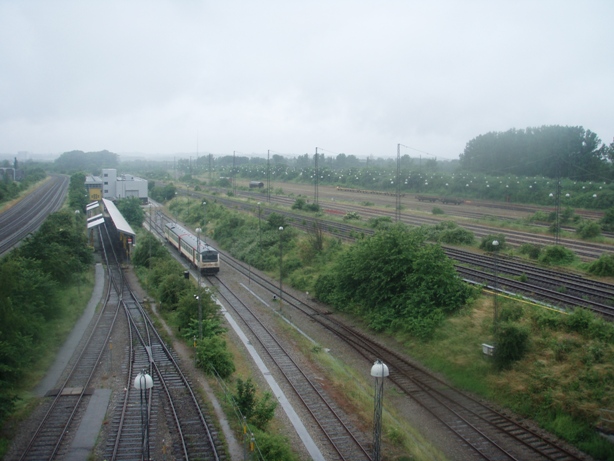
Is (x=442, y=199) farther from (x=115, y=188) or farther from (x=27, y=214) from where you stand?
(x=27, y=214)

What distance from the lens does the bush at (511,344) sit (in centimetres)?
1555

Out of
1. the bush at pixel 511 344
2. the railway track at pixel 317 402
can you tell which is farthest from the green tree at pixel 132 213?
the bush at pixel 511 344

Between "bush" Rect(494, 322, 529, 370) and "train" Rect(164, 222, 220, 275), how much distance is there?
15470 millimetres

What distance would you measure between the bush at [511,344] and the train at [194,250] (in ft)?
50.8

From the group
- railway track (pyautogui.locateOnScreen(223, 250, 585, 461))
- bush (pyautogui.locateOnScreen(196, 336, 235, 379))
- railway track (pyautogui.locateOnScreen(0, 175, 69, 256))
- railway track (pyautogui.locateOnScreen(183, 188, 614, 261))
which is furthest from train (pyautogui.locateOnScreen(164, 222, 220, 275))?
railway track (pyautogui.locateOnScreen(223, 250, 585, 461))

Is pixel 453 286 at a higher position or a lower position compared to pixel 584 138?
lower

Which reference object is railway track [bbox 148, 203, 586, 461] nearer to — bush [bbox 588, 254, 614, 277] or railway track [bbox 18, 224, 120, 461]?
railway track [bbox 18, 224, 120, 461]

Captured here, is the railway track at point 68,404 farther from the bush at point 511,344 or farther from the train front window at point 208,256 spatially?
the bush at point 511,344

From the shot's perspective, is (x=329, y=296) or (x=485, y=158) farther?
(x=485, y=158)

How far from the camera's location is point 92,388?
596 inches

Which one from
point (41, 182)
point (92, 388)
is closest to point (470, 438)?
point (92, 388)

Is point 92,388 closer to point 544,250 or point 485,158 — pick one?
point 544,250

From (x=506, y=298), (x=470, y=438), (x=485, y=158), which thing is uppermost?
(x=485, y=158)

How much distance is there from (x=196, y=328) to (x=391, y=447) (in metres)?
9.38
